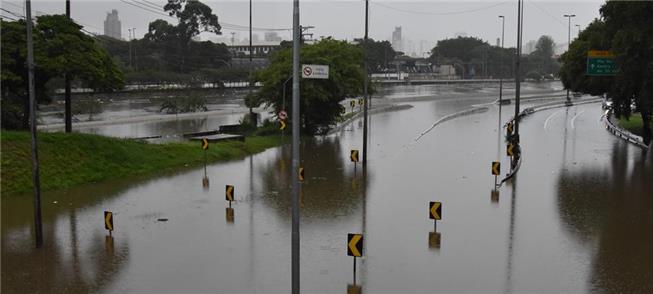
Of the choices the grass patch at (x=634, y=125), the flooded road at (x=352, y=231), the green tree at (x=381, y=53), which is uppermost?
the green tree at (x=381, y=53)

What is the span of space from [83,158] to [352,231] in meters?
12.3

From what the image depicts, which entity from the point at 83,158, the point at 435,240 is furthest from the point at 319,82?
the point at 435,240

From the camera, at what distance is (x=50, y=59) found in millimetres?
24609

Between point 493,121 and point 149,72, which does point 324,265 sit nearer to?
point 493,121

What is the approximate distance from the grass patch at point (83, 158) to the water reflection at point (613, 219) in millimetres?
15086

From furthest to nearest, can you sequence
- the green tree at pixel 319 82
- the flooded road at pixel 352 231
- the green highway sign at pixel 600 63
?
the green tree at pixel 319 82 → the green highway sign at pixel 600 63 → the flooded road at pixel 352 231

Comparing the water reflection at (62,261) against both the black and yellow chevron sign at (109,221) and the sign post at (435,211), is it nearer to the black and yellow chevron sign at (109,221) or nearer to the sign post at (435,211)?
the black and yellow chevron sign at (109,221)

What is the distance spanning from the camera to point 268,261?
45.3 feet

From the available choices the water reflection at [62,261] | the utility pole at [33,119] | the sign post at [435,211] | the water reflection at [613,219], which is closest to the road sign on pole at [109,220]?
the water reflection at [62,261]

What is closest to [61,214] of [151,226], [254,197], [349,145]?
[151,226]

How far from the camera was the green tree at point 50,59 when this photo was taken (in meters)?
24.5

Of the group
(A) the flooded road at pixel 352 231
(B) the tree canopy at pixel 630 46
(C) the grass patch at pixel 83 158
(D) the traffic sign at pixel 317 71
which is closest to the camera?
(A) the flooded road at pixel 352 231

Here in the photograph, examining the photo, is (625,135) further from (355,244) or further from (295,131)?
(295,131)

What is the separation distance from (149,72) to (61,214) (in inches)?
2732
